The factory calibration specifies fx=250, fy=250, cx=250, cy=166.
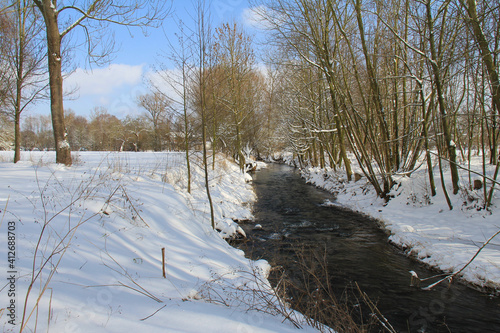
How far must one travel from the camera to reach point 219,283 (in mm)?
3529

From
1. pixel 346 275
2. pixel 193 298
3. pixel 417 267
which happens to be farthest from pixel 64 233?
pixel 417 267

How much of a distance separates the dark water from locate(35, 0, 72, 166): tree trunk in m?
6.53

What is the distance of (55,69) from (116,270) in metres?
7.43

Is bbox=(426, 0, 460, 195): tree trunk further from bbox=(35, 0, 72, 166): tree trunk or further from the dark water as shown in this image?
bbox=(35, 0, 72, 166): tree trunk

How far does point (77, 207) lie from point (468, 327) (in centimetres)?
619

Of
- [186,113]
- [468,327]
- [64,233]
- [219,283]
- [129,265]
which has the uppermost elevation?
[186,113]

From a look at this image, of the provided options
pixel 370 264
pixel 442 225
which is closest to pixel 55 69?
pixel 370 264

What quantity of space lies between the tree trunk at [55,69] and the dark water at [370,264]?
6.53m

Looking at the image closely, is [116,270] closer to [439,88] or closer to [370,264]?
[370,264]

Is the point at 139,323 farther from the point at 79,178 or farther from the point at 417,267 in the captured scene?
the point at 417,267

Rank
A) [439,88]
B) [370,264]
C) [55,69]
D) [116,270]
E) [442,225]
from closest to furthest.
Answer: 1. [116,270]
2. [370,264]
3. [442,225]
4. [439,88]
5. [55,69]

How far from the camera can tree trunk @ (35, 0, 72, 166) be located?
24.1 ft

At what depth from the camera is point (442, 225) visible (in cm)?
660

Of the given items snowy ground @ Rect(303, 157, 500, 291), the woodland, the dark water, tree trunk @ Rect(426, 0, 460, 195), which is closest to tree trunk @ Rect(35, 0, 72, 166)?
the woodland
